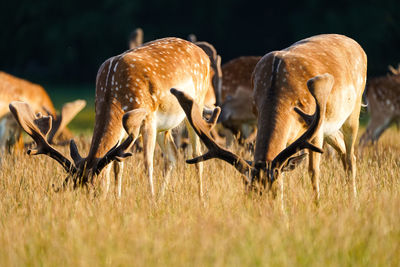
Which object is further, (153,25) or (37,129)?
(153,25)

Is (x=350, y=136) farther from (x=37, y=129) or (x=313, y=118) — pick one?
(x=37, y=129)

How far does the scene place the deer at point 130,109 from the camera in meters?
4.99

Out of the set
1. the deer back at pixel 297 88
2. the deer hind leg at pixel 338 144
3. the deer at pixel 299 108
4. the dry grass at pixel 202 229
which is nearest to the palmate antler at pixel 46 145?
the dry grass at pixel 202 229

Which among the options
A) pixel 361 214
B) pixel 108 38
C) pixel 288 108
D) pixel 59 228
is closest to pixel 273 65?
pixel 288 108

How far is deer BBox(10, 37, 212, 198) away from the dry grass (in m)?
0.31

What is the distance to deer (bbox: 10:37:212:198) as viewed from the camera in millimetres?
4992

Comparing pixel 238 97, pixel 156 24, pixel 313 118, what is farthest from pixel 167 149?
pixel 156 24

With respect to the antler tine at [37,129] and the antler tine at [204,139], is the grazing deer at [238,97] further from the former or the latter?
the antler tine at [204,139]

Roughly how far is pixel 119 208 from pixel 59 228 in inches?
24.2

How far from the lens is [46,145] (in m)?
5.24

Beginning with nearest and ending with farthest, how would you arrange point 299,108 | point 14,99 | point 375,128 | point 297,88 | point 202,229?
point 202,229
point 299,108
point 297,88
point 14,99
point 375,128

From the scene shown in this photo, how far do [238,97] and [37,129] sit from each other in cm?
524

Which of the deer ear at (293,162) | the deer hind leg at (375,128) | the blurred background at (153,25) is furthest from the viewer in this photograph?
the blurred background at (153,25)

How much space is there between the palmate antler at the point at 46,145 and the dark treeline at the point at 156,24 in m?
21.5
